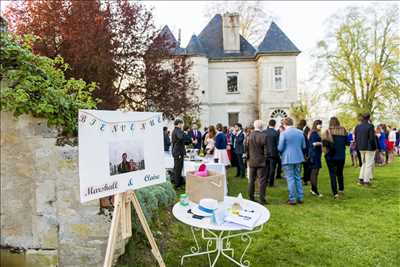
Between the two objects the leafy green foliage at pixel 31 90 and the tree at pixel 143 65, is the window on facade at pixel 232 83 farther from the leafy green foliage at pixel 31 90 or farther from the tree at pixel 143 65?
the leafy green foliage at pixel 31 90

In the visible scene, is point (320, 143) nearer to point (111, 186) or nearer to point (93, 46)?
point (111, 186)

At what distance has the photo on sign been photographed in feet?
9.50

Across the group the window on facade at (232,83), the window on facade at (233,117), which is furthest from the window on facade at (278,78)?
the window on facade at (233,117)

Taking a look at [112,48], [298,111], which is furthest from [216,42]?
[112,48]

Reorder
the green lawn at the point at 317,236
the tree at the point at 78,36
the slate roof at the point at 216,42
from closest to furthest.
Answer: the green lawn at the point at 317,236
the tree at the point at 78,36
the slate roof at the point at 216,42

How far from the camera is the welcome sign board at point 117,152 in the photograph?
2.66 meters

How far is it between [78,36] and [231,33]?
52.2 feet

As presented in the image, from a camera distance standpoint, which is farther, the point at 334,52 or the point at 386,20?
the point at 334,52

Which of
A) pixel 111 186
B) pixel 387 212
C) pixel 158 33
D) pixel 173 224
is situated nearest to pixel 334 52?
pixel 158 33

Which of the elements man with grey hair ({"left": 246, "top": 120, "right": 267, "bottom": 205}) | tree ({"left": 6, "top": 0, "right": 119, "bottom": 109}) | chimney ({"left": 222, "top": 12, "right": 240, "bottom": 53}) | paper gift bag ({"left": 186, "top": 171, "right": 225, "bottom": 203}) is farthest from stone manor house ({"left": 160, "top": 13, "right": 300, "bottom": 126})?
paper gift bag ({"left": 186, "top": 171, "right": 225, "bottom": 203})

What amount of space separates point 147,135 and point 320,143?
17.7 ft

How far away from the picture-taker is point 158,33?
1139 centimetres

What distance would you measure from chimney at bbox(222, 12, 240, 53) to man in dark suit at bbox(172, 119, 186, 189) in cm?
1639

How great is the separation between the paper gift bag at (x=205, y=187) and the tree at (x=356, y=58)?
19363 millimetres
